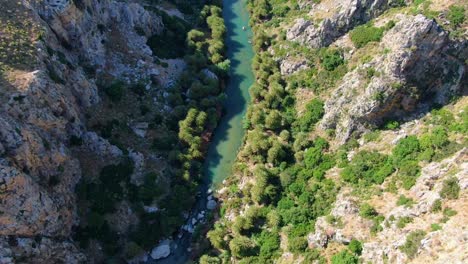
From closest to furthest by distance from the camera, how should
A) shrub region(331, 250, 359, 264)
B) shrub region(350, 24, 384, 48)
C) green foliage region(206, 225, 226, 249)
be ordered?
1. shrub region(331, 250, 359, 264)
2. green foliage region(206, 225, 226, 249)
3. shrub region(350, 24, 384, 48)

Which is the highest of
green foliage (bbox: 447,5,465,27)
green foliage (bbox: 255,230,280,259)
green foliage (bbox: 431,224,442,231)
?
green foliage (bbox: 447,5,465,27)

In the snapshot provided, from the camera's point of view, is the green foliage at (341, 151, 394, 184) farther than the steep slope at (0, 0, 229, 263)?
Yes

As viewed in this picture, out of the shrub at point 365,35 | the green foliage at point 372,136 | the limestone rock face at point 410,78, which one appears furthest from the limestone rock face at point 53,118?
the limestone rock face at point 410,78

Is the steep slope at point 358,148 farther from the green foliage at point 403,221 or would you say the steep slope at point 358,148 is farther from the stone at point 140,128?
the stone at point 140,128

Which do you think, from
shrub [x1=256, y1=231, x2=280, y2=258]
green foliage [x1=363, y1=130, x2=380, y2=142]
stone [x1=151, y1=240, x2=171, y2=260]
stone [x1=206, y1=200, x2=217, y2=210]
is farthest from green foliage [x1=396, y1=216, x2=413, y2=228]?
stone [x1=151, y1=240, x2=171, y2=260]

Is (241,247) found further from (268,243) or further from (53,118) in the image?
(53,118)

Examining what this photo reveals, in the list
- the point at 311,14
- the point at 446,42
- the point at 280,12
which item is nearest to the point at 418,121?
the point at 446,42

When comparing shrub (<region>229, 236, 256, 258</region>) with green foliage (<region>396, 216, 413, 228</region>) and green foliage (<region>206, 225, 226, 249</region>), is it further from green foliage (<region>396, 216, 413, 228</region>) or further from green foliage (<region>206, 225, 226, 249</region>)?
green foliage (<region>396, 216, 413, 228</region>)
